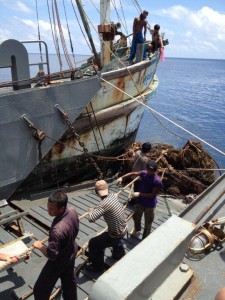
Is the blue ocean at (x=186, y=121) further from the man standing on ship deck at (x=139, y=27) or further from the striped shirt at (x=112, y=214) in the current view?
the striped shirt at (x=112, y=214)

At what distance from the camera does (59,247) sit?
336cm

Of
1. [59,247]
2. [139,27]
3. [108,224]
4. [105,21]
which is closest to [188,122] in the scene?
[139,27]

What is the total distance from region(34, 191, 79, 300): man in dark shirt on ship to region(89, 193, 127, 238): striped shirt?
0.53 meters

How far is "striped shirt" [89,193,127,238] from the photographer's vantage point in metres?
4.06

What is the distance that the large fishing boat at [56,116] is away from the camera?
6727 millimetres

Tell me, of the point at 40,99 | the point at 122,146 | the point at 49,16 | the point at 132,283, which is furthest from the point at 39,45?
the point at 132,283

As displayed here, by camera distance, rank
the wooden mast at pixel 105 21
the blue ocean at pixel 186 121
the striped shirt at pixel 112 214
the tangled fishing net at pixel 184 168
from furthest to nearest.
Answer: the blue ocean at pixel 186 121, the wooden mast at pixel 105 21, the tangled fishing net at pixel 184 168, the striped shirt at pixel 112 214

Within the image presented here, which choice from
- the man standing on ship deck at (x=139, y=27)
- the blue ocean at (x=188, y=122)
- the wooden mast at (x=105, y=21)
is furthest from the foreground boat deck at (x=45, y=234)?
the blue ocean at (x=188, y=122)

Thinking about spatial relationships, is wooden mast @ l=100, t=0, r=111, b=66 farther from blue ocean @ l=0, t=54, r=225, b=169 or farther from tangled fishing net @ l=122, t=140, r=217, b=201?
blue ocean @ l=0, t=54, r=225, b=169

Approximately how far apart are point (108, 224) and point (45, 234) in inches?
81.4

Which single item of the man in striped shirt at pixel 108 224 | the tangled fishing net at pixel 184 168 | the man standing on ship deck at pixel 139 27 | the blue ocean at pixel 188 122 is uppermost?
the man standing on ship deck at pixel 139 27

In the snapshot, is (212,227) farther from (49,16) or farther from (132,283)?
(49,16)

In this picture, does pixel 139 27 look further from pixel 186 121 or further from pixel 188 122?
pixel 186 121

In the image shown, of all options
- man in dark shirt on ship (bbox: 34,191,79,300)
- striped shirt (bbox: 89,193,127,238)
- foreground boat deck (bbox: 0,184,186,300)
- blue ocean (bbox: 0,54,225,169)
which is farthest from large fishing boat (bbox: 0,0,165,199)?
blue ocean (bbox: 0,54,225,169)
